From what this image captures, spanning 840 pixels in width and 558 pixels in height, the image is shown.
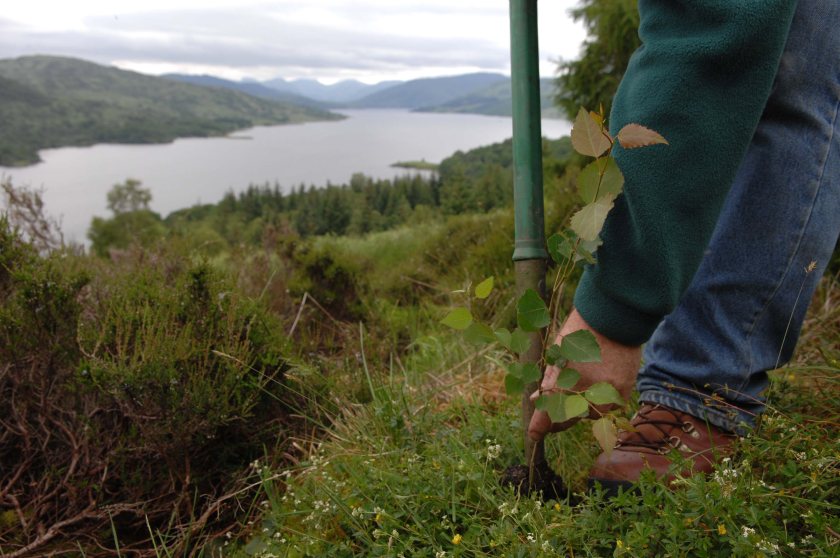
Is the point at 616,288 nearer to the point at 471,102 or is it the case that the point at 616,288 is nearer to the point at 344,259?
the point at 344,259

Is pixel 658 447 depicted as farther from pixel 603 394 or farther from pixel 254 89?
pixel 254 89

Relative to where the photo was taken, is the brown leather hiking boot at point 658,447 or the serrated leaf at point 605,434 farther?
the brown leather hiking boot at point 658,447

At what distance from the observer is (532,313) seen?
1014 millimetres

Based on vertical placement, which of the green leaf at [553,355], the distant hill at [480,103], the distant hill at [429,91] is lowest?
the green leaf at [553,355]

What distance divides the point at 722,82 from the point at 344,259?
3.87 m

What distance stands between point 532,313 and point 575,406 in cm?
17

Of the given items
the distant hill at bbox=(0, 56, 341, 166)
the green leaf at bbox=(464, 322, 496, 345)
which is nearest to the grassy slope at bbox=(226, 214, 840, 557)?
the green leaf at bbox=(464, 322, 496, 345)

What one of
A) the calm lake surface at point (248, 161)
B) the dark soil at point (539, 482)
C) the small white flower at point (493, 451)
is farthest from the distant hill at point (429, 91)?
the dark soil at point (539, 482)

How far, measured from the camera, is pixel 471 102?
318ft

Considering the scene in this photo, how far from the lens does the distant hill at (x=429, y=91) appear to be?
10494 cm

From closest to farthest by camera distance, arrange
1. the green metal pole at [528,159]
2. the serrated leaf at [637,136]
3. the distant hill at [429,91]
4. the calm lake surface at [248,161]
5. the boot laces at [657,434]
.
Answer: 1. the serrated leaf at [637,136]
2. the green metal pole at [528,159]
3. the boot laces at [657,434]
4. the calm lake surface at [248,161]
5. the distant hill at [429,91]

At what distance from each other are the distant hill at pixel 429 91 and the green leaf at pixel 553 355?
102385mm

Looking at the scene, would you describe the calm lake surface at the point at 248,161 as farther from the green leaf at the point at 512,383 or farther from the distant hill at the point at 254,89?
the distant hill at the point at 254,89

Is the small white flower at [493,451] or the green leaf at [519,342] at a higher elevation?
the green leaf at [519,342]
